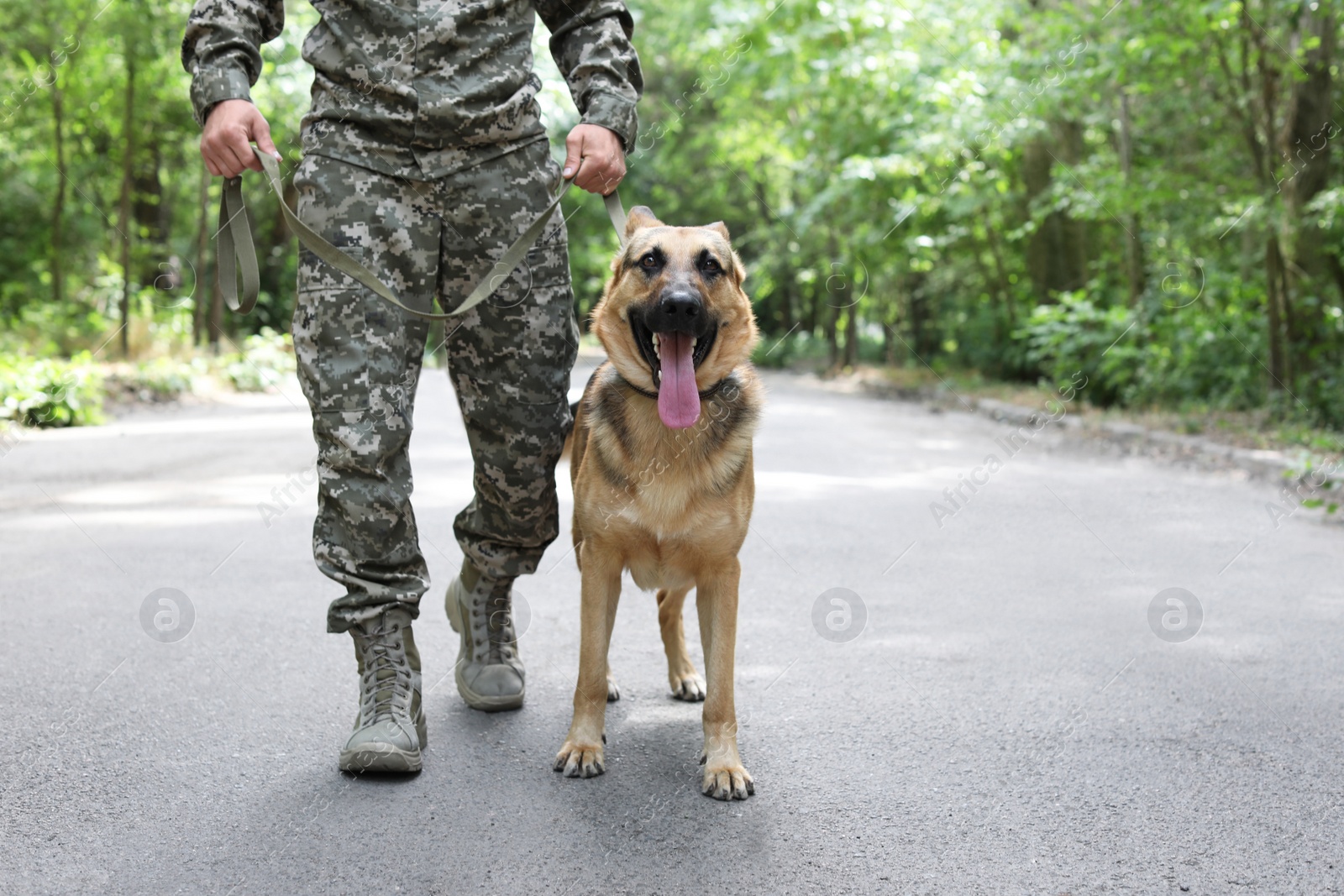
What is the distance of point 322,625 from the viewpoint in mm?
4332

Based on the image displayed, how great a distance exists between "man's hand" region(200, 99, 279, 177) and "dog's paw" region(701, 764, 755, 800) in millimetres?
1942

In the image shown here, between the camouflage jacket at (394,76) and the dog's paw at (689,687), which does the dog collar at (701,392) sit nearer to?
the camouflage jacket at (394,76)

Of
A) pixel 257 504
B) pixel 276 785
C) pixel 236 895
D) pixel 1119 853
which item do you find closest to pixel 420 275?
pixel 276 785

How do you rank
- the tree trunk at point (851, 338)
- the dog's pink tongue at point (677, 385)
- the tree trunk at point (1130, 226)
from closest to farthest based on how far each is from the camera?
the dog's pink tongue at point (677, 385)
the tree trunk at point (1130, 226)
the tree trunk at point (851, 338)

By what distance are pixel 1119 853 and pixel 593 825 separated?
118 centimetres

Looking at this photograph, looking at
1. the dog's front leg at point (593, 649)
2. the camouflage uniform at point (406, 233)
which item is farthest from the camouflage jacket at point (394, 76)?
the dog's front leg at point (593, 649)

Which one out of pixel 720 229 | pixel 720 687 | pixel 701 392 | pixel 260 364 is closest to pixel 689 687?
pixel 720 687

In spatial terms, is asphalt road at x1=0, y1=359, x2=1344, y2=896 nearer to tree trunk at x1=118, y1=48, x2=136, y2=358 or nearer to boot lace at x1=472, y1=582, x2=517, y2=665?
boot lace at x1=472, y1=582, x2=517, y2=665

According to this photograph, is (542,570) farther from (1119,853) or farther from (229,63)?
(1119,853)

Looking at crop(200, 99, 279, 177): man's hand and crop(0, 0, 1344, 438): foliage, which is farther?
crop(0, 0, 1344, 438): foliage

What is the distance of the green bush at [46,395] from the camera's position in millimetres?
10062

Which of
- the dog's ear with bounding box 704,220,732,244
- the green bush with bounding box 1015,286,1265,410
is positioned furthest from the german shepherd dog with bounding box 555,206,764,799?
the green bush with bounding box 1015,286,1265,410

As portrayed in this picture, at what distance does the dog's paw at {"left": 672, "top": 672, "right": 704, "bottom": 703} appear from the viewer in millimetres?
3611

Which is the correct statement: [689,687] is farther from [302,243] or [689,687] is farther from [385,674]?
[302,243]
